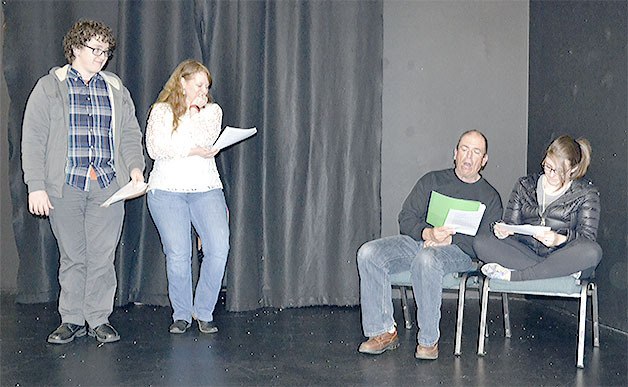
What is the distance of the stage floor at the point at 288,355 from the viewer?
3.25 meters

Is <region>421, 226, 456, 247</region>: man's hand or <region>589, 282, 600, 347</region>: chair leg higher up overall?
<region>421, 226, 456, 247</region>: man's hand

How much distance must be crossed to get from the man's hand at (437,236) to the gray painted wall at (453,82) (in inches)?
51.5

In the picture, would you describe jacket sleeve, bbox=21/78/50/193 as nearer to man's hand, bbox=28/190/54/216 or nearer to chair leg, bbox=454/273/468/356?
man's hand, bbox=28/190/54/216

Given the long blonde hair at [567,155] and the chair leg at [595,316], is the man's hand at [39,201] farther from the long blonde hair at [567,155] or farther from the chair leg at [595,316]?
the chair leg at [595,316]

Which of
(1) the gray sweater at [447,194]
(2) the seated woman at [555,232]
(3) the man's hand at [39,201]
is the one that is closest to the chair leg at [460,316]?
A: (2) the seated woman at [555,232]

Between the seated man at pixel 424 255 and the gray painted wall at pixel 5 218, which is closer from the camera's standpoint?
the seated man at pixel 424 255

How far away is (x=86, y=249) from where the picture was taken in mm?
3840

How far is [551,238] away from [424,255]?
0.58 m

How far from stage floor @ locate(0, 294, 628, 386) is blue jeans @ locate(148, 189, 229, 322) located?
0.18m

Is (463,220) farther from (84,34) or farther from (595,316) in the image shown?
(84,34)

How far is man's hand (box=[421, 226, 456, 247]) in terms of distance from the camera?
3.69m

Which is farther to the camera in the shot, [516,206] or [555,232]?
[516,206]

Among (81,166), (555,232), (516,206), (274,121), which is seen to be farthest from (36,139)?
(555,232)

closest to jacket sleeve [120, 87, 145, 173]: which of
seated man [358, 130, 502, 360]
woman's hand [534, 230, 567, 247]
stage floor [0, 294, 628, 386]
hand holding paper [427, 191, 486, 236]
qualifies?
stage floor [0, 294, 628, 386]
